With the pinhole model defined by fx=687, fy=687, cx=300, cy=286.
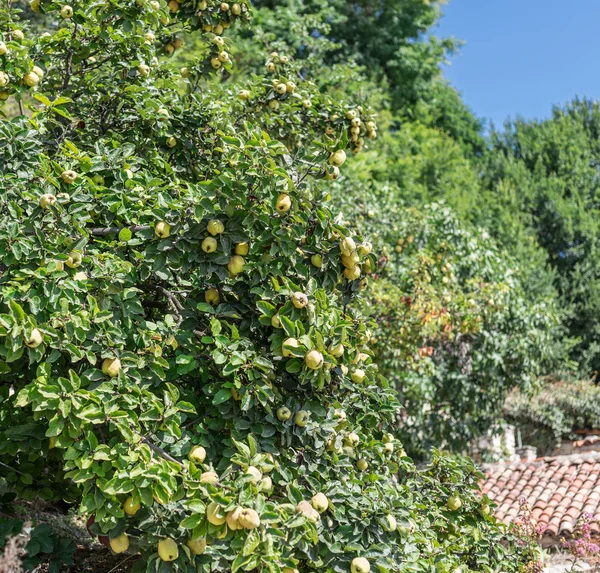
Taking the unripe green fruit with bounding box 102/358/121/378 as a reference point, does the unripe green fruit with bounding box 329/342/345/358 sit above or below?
above

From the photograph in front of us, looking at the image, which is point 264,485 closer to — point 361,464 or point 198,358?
point 198,358

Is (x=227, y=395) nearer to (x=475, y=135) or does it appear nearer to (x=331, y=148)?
(x=331, y=148)

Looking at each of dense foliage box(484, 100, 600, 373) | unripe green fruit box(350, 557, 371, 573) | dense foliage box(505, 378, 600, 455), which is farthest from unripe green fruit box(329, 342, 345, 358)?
dense foliage box(484, 100, 600, 373)

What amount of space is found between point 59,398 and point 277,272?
3.40 feet

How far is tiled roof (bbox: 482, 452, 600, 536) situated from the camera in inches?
345

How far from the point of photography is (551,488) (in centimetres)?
997

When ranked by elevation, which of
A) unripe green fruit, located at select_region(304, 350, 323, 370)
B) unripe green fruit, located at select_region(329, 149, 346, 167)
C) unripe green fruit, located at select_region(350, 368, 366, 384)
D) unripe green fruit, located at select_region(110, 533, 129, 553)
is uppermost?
unripe green fruit, located at select_region(329, 149, 346, 167)

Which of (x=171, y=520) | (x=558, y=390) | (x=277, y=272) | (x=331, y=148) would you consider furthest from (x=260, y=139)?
(x=558, y=390)

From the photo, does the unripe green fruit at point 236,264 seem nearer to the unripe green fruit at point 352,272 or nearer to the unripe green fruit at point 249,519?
the unripe green fruit at point 352,272

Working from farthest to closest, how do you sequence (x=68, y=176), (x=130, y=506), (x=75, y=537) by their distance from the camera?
(x=75, y=537), (x=68, y=176), (x=130, y=506)

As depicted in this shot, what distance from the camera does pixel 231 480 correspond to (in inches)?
102

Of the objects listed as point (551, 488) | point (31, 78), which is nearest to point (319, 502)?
point (31, 78)

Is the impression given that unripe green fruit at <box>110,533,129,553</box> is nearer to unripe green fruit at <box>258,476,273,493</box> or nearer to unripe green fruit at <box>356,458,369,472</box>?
unripe green fruit at <box>258,476,273,493</box>

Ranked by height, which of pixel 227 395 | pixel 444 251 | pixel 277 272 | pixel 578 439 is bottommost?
pixel 578 439
